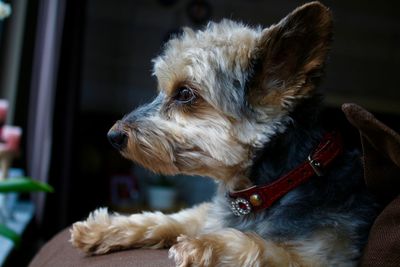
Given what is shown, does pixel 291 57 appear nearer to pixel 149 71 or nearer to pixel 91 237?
pixel 91 237

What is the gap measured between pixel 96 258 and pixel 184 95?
0.39 m

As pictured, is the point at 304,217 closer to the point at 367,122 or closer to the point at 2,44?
the point at 367,122

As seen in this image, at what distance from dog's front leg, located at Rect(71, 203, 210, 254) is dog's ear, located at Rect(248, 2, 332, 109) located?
326 millimetres

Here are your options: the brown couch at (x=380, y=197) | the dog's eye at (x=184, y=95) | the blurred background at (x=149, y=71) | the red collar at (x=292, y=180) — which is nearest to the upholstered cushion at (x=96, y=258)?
the brown couch at (x=380, y=197)

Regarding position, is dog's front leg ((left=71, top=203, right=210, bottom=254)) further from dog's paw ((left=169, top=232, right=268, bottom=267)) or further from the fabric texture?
the fabric texture

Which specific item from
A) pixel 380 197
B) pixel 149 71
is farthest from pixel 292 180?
pixel 149 71

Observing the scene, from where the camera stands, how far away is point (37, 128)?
2.40m

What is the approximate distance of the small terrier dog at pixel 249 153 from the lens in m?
0.97

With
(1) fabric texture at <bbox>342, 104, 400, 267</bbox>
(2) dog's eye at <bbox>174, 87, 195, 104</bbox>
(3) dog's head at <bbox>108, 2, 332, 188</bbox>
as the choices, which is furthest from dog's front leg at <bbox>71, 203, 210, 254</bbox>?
(1) fabric texture at <bbox>342, 104, 400, 267</bbox>

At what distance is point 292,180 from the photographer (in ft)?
3.42

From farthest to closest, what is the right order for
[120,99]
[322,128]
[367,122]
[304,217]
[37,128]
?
[120,99] < [37,128] < [322,128] < [304,217] < [367,122]

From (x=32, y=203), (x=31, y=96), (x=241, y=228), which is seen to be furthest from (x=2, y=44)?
(x=241, y=228)

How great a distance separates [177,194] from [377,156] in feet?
9.82

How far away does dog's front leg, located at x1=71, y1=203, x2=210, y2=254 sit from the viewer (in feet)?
3.64
